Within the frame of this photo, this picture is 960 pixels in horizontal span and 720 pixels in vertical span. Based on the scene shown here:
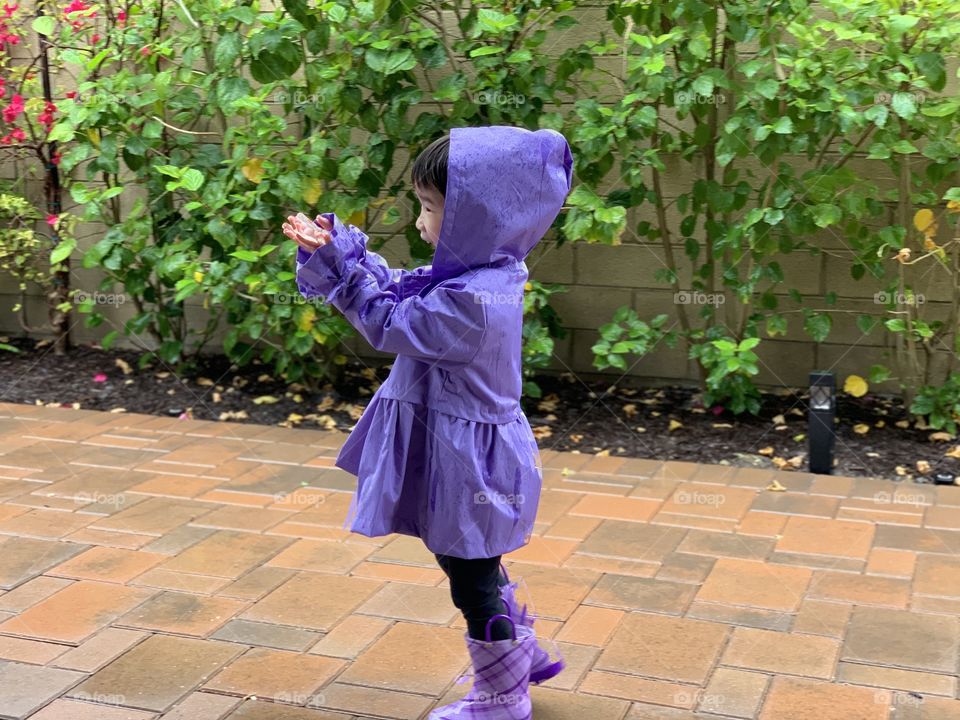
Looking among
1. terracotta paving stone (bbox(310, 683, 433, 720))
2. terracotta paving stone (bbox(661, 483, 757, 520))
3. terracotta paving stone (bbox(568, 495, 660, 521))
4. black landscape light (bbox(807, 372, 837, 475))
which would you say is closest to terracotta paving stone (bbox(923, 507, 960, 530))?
black landscape light (bbox(807, 372, 837, 475))

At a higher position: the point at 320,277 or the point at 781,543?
the point at 320,277

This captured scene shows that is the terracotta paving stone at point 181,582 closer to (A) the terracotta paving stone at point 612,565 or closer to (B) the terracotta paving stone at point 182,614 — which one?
(B) the terracotta paving stone at point 182,614

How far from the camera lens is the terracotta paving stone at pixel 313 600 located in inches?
120

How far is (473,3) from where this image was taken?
4.74 m

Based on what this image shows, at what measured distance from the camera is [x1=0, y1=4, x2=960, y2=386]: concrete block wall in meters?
5.02

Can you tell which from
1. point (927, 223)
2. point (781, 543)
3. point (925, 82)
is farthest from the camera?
point (927, 223)

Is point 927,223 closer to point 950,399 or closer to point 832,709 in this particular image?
point 950,399

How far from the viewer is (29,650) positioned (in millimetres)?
2850

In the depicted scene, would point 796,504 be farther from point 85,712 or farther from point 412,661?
point 85,712

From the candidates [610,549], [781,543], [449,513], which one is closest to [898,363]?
[781,543]

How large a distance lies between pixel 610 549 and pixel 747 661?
853mm

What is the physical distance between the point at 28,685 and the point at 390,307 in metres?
1.33

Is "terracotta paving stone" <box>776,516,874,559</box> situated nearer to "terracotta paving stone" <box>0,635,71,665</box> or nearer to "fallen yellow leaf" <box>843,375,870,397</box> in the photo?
"fallen yellow leaf" <box>843,375,870,397</box>

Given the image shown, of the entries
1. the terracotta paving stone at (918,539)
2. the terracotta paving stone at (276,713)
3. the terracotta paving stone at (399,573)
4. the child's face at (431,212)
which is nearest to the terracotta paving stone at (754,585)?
the terracotta paving stone at (918,539)
